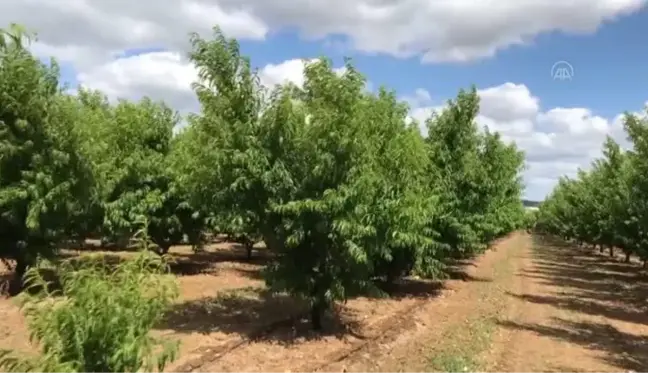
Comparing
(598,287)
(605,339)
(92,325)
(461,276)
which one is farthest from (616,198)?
(92,325)

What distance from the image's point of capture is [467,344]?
13.2m

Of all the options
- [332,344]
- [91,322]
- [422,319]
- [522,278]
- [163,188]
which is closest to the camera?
[91,322]

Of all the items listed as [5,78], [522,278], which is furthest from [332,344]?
[522,278]

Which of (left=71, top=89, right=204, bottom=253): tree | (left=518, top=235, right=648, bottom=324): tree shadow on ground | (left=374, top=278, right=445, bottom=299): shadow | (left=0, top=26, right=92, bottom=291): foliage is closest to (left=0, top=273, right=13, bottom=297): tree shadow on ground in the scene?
(left=0, top=26, right=92, bottom=291): foliage

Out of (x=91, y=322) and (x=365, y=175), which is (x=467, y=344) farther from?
(x=91, y=322)

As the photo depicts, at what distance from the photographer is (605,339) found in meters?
15.0

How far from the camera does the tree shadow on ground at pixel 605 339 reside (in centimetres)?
1289

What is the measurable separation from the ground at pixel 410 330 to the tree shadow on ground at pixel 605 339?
0.03 metres

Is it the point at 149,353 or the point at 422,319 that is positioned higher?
the point at 149,353

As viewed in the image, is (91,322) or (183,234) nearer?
(91,322)

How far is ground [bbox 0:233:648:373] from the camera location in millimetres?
11383

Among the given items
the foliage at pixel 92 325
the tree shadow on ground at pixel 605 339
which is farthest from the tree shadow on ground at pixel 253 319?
the foliage at pixel 92 325

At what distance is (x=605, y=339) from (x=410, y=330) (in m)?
4.75

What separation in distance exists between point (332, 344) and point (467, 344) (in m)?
2.91
